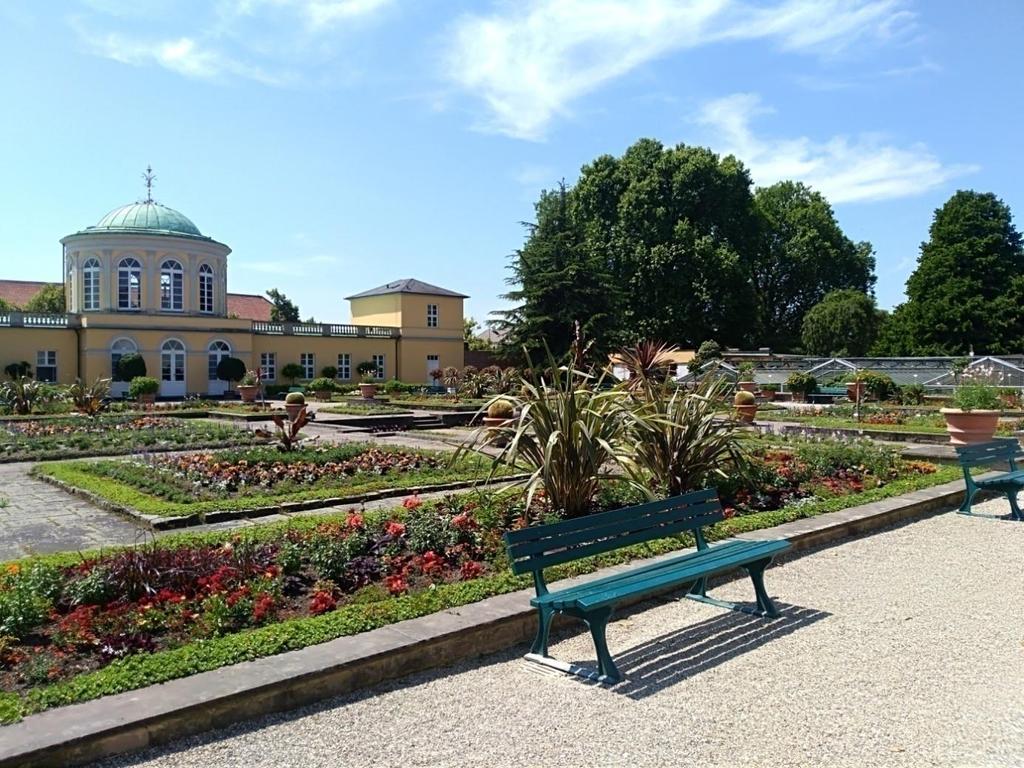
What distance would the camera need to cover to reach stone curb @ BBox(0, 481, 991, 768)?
293cm

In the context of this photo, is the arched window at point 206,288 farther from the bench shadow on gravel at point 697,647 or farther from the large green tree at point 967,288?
the bench shadow on gravel at point 697,647

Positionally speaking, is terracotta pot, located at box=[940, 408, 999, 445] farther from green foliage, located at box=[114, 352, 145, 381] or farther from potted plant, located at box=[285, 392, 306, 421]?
green foliage, located at box=[114, 352, 145, 381]

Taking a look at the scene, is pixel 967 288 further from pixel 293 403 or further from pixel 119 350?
pixel 119 350

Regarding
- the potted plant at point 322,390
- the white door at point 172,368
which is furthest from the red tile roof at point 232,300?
the potted plant at point 322,390

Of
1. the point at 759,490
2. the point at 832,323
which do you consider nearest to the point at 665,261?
the point at 832,323

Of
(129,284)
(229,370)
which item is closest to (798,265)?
(229,370)

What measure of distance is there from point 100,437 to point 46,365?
2442 cm

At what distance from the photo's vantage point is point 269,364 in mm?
40938

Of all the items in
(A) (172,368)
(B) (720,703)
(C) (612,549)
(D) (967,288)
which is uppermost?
(D) (967,288)

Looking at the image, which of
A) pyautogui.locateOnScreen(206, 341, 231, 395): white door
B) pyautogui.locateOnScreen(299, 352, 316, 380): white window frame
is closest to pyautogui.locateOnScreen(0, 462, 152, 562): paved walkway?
pyautogui.locateOnScreen(206, 341, 231, 395): white door

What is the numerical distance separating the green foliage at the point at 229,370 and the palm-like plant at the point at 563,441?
111 feet

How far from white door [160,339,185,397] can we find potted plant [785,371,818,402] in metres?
25.6

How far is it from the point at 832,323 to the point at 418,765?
1785 inches

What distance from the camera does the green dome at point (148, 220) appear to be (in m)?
37.9
